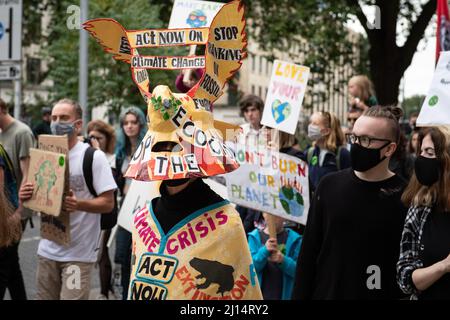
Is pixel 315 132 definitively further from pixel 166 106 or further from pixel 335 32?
pixel 335 32

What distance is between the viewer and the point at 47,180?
598 centimetres

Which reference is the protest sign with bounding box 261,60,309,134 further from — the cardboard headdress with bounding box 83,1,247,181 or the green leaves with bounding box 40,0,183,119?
the green leaves with bounding box 40,0,183,119

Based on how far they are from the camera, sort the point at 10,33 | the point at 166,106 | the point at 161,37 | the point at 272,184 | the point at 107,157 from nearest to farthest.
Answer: the point at 166,106, the point at 161,37, the point at 272,184, the point at 107,157, the point at 10,33

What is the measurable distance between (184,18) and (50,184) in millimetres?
2123

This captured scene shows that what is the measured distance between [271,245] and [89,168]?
1.46 m

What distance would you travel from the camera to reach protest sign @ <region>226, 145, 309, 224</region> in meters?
6.07

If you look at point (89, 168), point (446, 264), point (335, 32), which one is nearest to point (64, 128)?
point (89, 168)

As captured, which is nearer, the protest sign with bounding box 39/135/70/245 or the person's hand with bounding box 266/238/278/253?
the person's hand with bounding box 266/238/278/253

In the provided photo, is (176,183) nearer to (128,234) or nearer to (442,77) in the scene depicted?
(442,77)

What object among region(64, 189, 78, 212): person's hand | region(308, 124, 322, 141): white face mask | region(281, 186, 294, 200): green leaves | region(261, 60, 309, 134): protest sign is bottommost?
region(64, 189, 78, 212): person's hand

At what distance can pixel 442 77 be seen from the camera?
181 inches

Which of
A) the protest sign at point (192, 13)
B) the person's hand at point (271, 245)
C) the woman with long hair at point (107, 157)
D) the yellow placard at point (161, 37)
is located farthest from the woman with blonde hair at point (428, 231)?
the woman with long hair at point (107, 157)

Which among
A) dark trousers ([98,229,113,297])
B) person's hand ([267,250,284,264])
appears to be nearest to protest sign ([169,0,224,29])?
person's hand ([267,250,284,264])

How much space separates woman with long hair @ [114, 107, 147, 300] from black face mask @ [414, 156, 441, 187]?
3779 millimetres
